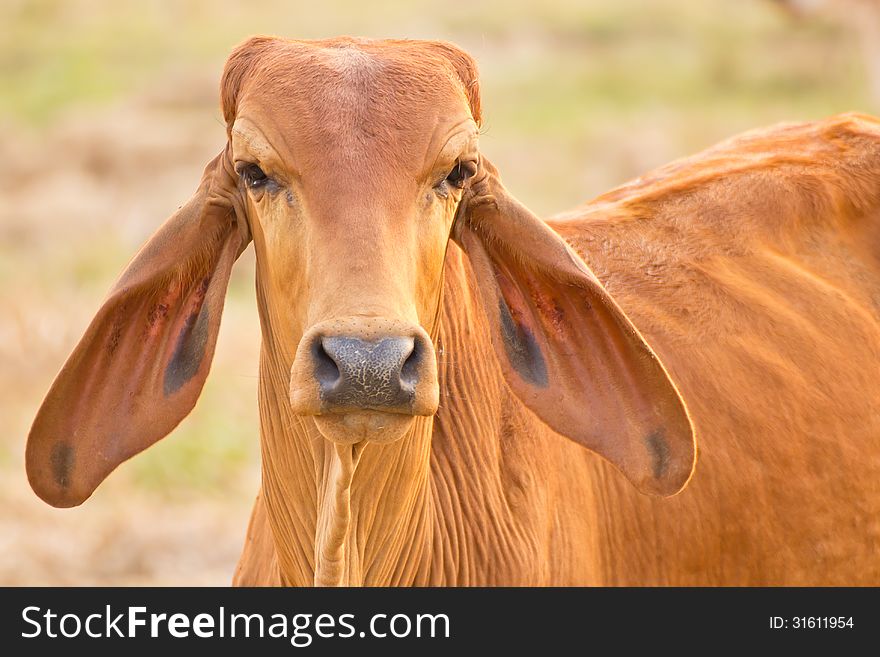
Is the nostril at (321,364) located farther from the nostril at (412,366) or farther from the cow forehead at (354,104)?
the cow forehead at (354,104)

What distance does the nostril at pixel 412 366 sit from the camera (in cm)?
337

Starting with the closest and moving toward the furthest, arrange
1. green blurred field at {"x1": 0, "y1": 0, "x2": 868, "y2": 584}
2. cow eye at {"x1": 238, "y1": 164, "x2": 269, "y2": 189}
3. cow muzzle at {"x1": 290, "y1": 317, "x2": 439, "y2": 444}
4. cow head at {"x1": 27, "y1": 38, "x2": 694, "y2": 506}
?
cow muzzle at {"x1": 290, "y1": 317, "x2": 439, "y2": 444} → cow head at {"x1": 27, "y1": 38, "x2": 694, "y2": 506} → cow eye at {"x1": 238, "y1": 164, "x2": 269, "y2": 189} → green blurred field at {"x1": 0, "y1": 0, "x2": 868, "y2": 584}

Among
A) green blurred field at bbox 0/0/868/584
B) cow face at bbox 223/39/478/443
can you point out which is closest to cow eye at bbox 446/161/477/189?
cow face at bbox 223/39/478/443

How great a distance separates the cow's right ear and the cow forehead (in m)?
0.29

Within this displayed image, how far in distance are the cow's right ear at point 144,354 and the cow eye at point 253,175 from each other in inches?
5.7

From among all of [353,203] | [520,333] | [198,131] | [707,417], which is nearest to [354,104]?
[353,203]

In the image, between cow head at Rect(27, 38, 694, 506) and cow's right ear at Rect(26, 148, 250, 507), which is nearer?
cow head at Rect(27, 38, 694, 506)

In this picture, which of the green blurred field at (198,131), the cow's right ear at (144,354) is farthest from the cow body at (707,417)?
the green blurred field at (198,131)

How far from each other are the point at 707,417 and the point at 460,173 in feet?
4.51

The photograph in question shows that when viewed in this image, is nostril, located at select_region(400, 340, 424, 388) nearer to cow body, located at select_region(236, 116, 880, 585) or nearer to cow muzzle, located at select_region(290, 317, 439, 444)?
cow muzzle, located at select_region(290, 317, 439, 444)

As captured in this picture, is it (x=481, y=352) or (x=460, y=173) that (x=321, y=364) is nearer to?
(x=460, y=173)

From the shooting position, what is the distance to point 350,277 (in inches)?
136

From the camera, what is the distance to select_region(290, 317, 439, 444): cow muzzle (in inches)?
130
